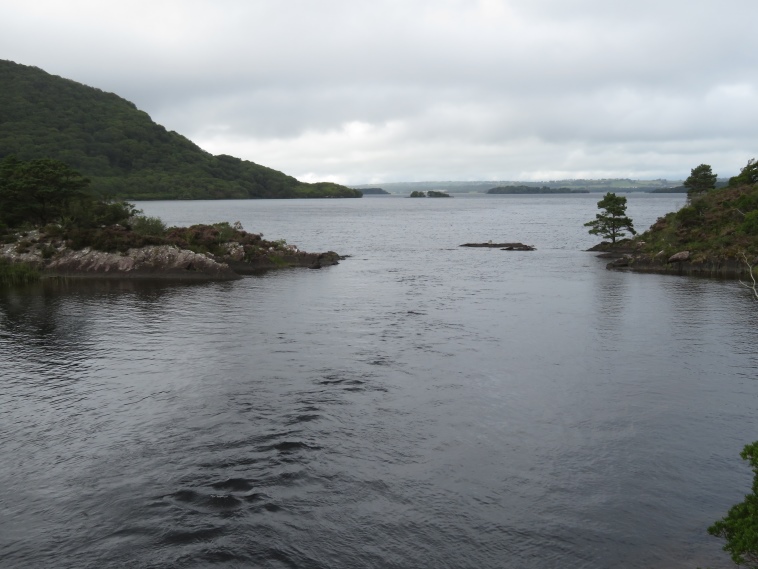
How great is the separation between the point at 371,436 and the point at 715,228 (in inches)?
2601

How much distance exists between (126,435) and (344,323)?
2002cm

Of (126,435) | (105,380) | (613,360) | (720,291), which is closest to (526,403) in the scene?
(613,360)

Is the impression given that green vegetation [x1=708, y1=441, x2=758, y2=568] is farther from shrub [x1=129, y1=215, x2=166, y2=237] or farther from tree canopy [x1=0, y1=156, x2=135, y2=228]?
tree canopy [x1=0, y1=156, x2=135, y2=228]

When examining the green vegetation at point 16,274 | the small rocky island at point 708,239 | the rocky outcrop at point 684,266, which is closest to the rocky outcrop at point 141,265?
the green vegetation at point 16,274

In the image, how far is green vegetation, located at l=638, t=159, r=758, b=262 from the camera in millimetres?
65875

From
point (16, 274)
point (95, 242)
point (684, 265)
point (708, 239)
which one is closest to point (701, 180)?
point (708, 239)

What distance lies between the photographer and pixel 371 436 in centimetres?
2081

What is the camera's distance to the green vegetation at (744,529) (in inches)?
447

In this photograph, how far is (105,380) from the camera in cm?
2688

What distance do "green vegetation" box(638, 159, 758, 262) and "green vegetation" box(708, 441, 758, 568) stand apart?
186 feet

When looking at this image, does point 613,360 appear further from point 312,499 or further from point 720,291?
point 720,291

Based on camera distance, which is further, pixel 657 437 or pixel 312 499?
pixel 657 437

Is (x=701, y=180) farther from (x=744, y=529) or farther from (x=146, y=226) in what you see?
(x=744, y=529)

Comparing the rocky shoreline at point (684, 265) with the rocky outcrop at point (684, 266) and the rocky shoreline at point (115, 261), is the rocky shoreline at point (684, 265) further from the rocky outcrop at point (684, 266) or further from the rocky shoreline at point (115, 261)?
the rocky shoreline at point (115, 261)
